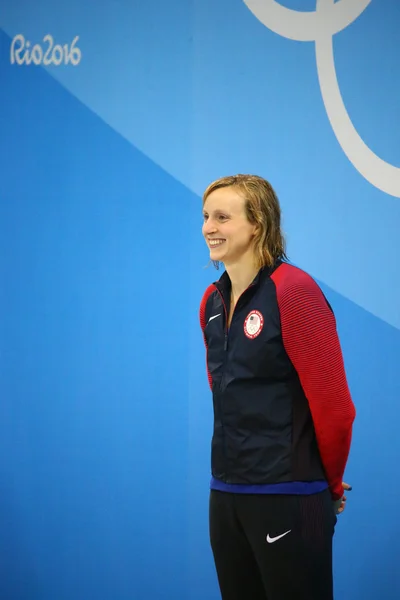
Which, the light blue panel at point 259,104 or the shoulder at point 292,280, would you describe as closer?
the shoulder at point 292,280

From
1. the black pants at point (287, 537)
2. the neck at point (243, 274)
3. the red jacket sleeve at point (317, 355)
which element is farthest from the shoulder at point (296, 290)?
the black pants at point (287, 537)

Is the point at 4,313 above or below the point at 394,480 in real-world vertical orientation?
above

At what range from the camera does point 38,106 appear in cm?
309

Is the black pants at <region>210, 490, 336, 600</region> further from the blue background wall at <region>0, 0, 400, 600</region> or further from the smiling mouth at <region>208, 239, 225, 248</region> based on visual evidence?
the blue background wall at <region>0, 0, 400, 600</region>

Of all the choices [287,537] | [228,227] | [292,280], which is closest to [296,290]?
[292,280]

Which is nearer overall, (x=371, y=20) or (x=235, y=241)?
(x=235, y=241)

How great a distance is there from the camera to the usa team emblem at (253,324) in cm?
187

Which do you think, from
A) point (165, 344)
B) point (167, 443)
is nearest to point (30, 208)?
point (165, 344)

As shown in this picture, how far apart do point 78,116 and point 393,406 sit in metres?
1.64

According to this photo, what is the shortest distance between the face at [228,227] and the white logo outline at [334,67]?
993 millimetres

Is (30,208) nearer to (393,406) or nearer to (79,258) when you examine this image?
(79,258)

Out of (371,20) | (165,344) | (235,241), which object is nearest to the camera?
(235,241)

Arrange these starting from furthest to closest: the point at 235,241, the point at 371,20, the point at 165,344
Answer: the point at 165,344, the point at 371,20, the point at 235,241

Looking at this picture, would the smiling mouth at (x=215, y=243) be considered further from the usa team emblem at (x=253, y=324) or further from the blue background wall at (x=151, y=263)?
the blue background wall at (x=151, y=263)
